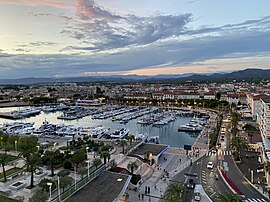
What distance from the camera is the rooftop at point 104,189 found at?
14.8m

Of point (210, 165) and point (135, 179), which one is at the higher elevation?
point (135, 179)

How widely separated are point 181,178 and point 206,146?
477 inches

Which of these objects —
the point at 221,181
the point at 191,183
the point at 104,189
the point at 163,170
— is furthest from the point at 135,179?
the point at 221,181

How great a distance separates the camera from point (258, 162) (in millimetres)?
25656

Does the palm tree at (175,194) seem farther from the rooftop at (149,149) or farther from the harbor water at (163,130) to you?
the harbor water at (163,130)

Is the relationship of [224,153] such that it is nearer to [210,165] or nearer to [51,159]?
[210,165]

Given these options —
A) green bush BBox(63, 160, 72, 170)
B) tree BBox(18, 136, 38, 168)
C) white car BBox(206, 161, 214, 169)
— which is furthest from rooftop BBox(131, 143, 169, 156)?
tree BBox(18, 136, 38, 168)

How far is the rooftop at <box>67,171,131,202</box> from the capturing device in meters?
14.8

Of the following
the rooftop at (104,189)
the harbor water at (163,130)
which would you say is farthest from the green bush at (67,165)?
the harbor water at (163,130)

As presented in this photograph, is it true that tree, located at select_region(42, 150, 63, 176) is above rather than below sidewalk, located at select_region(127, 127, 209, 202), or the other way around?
above

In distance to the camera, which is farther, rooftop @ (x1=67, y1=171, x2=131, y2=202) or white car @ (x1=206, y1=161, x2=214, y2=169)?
white car @ (x1=206, y1=161, x2=214, y2=169)

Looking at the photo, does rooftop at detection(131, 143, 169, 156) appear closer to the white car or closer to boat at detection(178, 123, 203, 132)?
the white car

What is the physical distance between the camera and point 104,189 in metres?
16.0

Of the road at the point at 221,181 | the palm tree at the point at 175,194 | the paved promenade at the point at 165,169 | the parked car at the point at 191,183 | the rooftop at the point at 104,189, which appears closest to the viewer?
the palm tree at the point at 175,194
